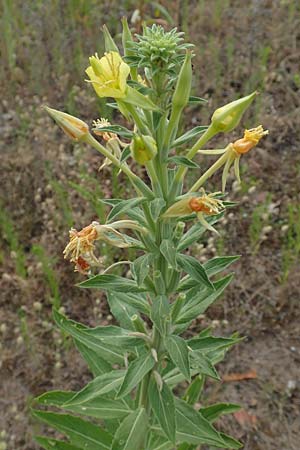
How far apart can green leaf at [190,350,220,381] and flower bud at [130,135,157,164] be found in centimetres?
66

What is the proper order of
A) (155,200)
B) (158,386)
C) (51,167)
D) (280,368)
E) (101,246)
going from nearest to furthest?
(155,200), (158,386), (280,368), (101,246), (51,167)

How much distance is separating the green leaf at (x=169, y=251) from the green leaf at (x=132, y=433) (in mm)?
651

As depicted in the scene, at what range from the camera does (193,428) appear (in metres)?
1.65

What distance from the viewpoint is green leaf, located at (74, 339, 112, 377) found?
1883 mm

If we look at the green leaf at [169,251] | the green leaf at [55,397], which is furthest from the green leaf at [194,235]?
the green leaf at [55,397]

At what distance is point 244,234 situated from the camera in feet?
10.7

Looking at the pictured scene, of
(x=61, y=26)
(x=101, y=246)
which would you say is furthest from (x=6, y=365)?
(x=61, y=26)

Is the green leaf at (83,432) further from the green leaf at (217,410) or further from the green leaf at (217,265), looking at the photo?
the green leaf at (217,265)

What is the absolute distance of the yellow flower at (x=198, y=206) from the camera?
1300 millimetres

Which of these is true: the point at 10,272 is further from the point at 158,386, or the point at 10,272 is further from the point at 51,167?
the point at 158,386


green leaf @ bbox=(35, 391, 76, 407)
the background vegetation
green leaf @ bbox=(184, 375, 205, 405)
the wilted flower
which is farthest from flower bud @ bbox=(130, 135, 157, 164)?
the background vegetation

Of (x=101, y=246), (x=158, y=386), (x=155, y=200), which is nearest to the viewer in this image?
(x=155, y=200)

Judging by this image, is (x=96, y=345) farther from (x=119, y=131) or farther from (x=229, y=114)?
(x=229, y=114)

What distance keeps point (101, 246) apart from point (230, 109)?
1.90 meters
